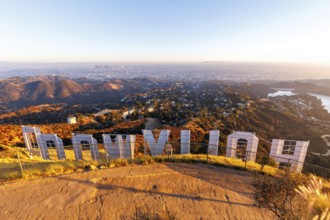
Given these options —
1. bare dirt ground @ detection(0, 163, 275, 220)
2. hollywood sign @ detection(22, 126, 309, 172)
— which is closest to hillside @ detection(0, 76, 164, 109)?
hollywood sign @ detection(22, 126, 309, 172)

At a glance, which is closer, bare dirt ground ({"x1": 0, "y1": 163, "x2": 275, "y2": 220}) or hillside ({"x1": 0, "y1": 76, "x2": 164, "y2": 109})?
bare dirt ground ({"x1": 0, "y1": 163, "x2": 275, "y2": 220})

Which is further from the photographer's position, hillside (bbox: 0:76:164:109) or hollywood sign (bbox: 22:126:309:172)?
hillside (bbox: 0:76:164:109)

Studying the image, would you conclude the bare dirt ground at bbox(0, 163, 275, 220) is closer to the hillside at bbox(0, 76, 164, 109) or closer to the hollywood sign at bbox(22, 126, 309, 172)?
the hollywood sign at bbox(22, 126, 309, 172)

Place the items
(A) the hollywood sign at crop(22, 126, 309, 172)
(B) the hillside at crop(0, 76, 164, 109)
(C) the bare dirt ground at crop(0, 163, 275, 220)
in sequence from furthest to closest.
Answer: (B) the hillside at crop(0, 76, 164, 109) < (A) the hollywood sign at crop(22, 126, 309, 172) < (C) the bare dirt ground at crop(0, 163, 275, 220)

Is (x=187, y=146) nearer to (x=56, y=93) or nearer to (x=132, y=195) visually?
(x=132, y=195)

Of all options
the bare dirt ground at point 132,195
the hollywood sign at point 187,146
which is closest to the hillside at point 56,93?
the hollywood sign at point 187,146

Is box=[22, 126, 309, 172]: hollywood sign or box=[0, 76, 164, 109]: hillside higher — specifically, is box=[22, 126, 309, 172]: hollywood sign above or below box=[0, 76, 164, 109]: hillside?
above

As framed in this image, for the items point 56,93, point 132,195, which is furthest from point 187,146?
point 56,93

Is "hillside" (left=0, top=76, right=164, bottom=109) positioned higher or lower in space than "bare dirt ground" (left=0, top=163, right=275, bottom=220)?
lower

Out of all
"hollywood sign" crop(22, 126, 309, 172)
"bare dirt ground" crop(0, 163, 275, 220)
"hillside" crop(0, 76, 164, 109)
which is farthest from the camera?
"hillside" crop(0, 76, 164, 109)

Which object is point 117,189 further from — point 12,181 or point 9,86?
point 9,86
